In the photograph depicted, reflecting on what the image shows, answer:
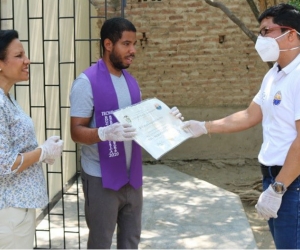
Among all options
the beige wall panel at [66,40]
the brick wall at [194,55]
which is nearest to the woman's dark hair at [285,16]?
the beige wall panel at [66,40]

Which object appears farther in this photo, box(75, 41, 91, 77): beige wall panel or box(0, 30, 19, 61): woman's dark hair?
box(75, 41, 91, 77): beige wall panel

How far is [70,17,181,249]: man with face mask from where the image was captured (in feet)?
10.5

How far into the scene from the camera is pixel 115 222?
3.35m

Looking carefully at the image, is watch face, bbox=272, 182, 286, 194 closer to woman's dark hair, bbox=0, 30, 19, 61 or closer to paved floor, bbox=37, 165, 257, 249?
woman's dark hair, bbox=0, 30, 19, 61

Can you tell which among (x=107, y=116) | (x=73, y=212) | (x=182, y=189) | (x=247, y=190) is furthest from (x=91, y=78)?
(x=247, y=190)

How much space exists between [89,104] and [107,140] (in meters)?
0.24

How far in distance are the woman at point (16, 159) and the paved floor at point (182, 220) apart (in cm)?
157

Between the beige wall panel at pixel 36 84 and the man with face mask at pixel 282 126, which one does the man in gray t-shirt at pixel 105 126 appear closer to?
the man with face mask at pixel 282 126

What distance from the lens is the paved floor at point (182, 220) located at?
193 inches

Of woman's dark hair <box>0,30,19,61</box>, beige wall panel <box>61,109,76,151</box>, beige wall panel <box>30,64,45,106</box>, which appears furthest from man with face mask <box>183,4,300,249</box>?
beige wall panel <box>61,109,76,151</box>

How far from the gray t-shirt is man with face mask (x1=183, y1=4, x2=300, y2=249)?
31.6 inches

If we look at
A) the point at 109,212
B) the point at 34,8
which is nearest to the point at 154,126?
the point at 109,212

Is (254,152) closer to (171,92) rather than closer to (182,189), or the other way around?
(171,92)

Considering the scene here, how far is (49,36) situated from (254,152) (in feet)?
13.0
